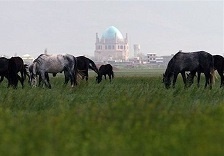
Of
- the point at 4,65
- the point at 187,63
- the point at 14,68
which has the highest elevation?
the point at 187,63

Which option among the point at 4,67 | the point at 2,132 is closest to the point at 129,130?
the point at 2,132

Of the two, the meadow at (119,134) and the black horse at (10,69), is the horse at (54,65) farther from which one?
the meadow at (119,134)

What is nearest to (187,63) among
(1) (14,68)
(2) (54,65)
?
(2) (54,65)

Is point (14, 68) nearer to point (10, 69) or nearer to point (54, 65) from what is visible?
point (10, 69)

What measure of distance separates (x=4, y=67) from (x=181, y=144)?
21.0 metres

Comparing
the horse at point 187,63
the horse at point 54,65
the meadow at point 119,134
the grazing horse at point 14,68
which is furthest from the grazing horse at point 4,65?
the meadow at point 119,134

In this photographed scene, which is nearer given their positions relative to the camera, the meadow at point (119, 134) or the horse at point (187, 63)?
the meadow at point (119, 134)

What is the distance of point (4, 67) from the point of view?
26.1m

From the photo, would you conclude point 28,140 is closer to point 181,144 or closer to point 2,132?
point 2,132

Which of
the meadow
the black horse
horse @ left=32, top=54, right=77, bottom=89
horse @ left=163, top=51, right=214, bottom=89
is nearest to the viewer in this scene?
the meadow

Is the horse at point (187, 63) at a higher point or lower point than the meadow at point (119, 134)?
higher

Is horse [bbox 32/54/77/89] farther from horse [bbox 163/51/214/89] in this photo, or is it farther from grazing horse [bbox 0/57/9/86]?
horse [bbox 163/51/214/89]

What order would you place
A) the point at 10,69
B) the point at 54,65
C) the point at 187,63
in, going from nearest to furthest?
the point at 187,63, the point at 54,65, the point at 10,69

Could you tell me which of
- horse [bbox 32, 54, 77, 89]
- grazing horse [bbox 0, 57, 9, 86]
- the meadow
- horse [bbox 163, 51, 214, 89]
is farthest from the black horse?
the meadow
